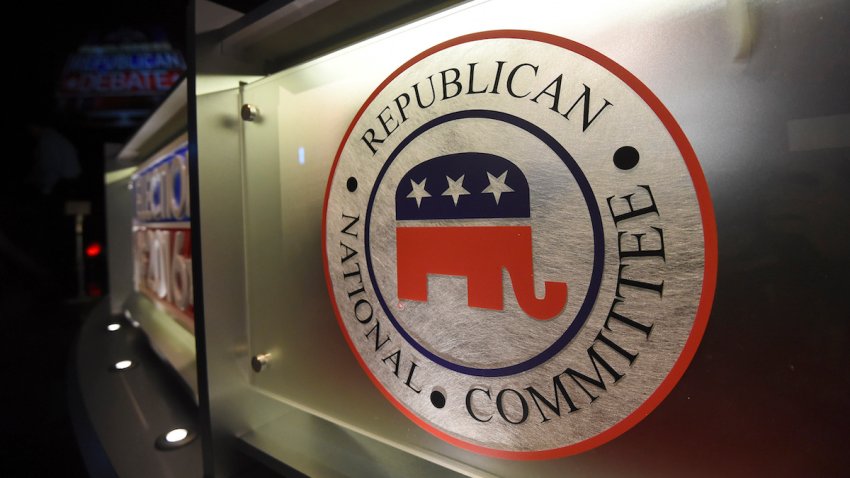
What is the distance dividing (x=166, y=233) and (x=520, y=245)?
2.36 metres

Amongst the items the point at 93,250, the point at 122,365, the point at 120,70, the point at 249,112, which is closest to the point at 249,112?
the point at 249,112

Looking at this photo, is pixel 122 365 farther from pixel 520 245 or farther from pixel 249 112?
pixel 520 245

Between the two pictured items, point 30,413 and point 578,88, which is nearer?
point 578,88

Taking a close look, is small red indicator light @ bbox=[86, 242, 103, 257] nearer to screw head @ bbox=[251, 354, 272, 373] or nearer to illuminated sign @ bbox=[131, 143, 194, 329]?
illuminated sign @ bbox=[131, 143, 194, 329]

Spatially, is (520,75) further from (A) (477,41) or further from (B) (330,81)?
(B) (330,81)

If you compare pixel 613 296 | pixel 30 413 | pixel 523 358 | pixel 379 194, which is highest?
pixel 379 194

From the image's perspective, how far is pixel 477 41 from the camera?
0.88m

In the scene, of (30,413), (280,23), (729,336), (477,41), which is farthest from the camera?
(30,413)

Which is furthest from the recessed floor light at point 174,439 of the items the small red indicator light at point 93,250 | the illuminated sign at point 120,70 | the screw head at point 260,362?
the small red indicator light at point 93,250

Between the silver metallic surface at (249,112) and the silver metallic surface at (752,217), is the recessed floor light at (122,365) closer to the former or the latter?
the silver metallic surface at (249,112)

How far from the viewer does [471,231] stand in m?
0.91

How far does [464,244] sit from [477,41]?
430 mm

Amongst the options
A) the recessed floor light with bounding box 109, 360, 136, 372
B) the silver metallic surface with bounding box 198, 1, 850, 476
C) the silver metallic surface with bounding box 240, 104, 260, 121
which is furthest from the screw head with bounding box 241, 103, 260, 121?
the recessed floor light with bounding box 109, 360, 136, 372

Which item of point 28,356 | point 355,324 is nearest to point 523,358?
point 355,324
